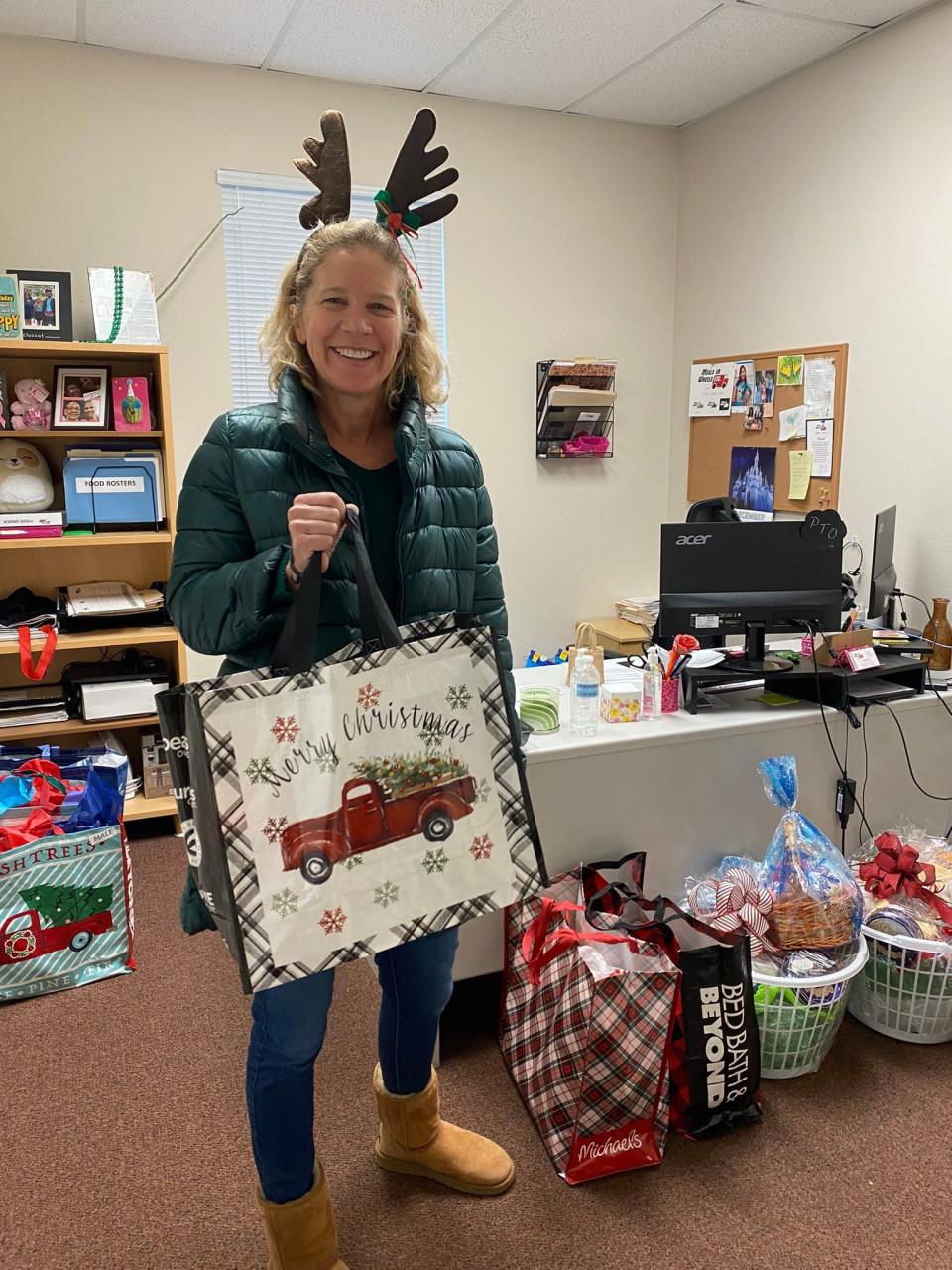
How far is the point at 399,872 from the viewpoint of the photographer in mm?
1148

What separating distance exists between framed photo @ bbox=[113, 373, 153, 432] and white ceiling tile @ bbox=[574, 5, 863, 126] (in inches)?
80.8

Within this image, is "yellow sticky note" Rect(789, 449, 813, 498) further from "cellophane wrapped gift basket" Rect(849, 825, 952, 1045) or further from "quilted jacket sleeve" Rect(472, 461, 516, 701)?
"quilted jacket sleeve" Rect(472, 461, 516, 701)

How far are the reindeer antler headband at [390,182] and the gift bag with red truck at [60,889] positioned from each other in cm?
165

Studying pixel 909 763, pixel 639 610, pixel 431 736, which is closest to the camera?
pixel 431 736

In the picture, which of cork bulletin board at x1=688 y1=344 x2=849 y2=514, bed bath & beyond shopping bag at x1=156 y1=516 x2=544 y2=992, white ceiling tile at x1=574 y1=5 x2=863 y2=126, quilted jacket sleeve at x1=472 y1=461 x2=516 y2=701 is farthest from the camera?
cork bulletin board at x1=688 y1=344 x2=849 y2=514

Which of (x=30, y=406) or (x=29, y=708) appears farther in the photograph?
(x=29, y=708)

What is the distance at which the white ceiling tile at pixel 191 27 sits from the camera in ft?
8.71

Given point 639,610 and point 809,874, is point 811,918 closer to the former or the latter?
point 809,874

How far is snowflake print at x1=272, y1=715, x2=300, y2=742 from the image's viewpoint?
1.07 meters

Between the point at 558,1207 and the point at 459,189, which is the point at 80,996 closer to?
the point at 558,1207

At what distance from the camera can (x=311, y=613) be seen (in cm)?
109

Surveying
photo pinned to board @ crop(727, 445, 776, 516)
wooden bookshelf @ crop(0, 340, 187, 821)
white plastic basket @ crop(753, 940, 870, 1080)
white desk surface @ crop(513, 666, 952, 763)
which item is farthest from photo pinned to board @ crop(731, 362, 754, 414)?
white plastic basket @ crop(753, 940, 870, 1080)

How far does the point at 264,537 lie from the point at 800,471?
257 centimetres

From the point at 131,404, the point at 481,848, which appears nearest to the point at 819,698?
the point at 481,848
